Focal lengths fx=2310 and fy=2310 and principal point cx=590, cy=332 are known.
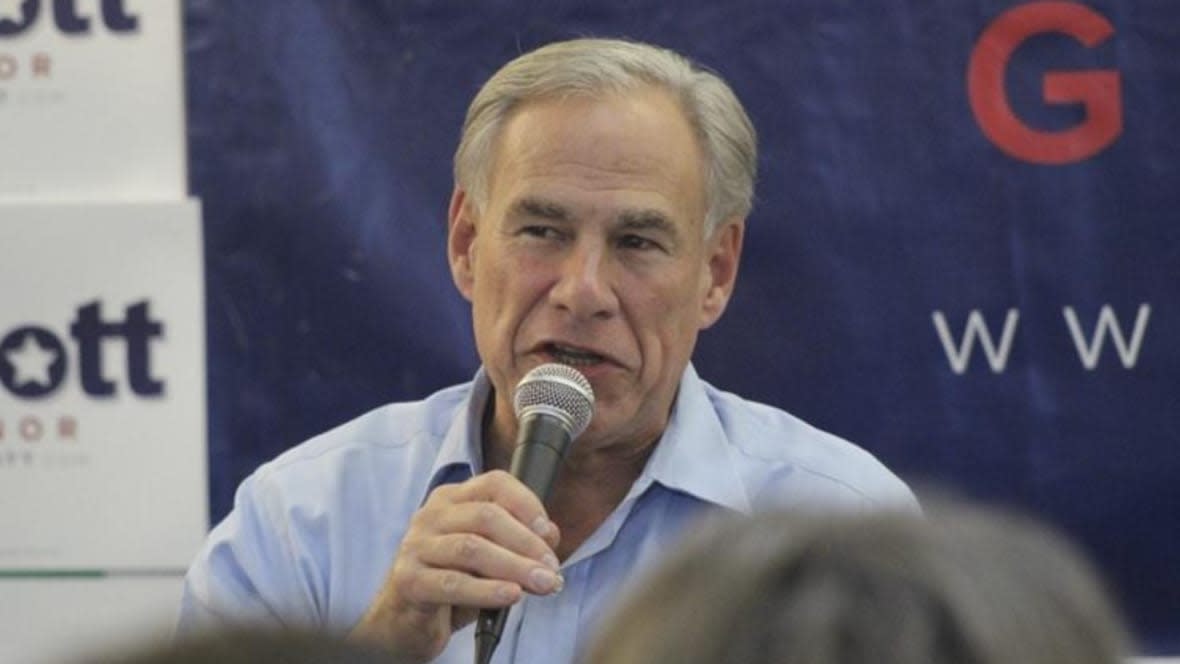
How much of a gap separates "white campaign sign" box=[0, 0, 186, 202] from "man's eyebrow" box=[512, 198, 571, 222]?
0.66m

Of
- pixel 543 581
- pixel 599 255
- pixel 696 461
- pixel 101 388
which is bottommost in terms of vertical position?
pixel 101 388

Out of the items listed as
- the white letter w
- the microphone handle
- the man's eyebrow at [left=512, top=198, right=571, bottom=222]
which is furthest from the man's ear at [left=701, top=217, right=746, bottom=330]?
the microphone handle

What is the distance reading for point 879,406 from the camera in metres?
3.13

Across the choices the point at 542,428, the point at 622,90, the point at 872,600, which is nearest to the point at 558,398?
the point at 542,428

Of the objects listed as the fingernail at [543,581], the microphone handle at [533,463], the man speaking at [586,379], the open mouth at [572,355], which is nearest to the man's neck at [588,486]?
the man speaking at [586,379]

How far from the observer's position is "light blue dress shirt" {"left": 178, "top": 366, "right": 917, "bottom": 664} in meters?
2.65

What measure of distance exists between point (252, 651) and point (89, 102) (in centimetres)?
250

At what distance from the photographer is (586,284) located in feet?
8.66

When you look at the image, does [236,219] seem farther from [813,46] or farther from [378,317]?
[813,46]

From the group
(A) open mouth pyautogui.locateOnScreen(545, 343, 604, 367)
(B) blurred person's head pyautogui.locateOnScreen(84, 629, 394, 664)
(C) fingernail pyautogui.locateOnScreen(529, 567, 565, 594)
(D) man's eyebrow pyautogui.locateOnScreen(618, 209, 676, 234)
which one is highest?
(B) blurred person's head pyautogui.locateOnScreen(84, 629, 394, 664)

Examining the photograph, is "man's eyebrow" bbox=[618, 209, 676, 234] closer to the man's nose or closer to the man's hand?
the man's nose

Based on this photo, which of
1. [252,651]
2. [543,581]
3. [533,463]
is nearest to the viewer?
[252,651]

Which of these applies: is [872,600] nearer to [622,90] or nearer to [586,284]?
[586,284]

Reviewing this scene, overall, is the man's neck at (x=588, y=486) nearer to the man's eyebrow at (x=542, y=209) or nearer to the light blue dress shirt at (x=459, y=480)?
the light blue dress shirt at (x=459, y=480)
